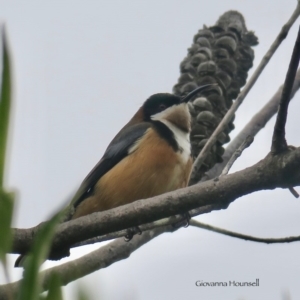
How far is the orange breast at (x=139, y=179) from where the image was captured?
4688 mm

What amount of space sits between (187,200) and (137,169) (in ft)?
7.15

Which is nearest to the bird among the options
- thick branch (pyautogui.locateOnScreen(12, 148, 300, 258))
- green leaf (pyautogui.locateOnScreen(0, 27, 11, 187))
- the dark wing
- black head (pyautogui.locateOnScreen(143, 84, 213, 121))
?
the dark wing

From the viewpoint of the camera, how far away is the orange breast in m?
4.69

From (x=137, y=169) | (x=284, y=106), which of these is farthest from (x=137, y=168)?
(x=284, y=106)

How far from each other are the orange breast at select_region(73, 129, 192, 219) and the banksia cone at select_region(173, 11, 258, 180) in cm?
65

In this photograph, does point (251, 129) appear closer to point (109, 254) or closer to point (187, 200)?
point (109, 254)

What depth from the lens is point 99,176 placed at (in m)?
4.93

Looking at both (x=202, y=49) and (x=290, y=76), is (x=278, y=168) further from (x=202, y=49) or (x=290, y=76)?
(x=202, y=49)

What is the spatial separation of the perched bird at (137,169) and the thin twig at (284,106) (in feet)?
7.07

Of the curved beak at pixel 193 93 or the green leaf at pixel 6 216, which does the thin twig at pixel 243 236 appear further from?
the green leaf at pixel 6 216

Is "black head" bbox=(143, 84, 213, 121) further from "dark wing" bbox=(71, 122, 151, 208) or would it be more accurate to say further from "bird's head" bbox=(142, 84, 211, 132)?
"dark wing" bbox=(71, 122, 151, 208)

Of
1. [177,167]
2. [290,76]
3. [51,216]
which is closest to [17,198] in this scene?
[51,216]

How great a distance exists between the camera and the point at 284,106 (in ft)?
7.88

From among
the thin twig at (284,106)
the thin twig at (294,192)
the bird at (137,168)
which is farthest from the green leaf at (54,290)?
the bird at (137,168)
